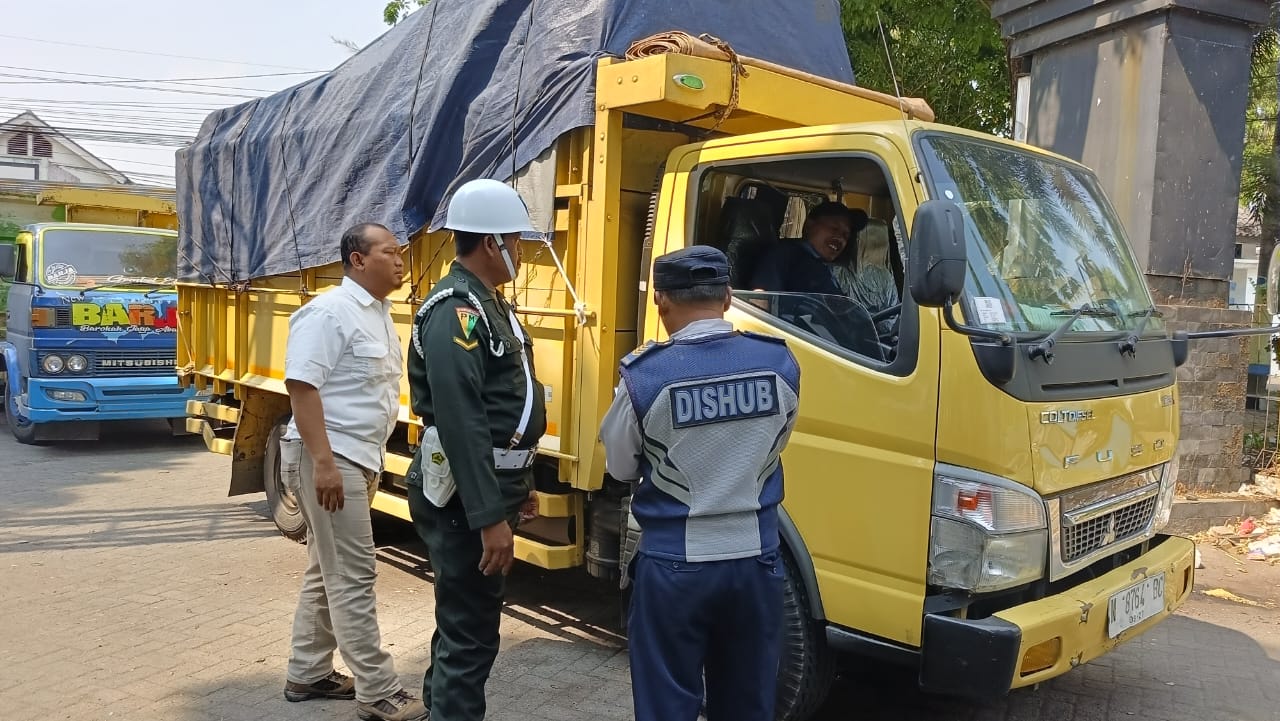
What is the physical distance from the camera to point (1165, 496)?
3805 mm

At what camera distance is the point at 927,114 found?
473 cm

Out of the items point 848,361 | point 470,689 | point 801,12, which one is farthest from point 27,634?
point 801,12

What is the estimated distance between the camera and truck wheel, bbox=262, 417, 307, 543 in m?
6.30

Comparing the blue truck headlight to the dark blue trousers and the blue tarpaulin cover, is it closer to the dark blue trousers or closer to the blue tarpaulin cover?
the blue tarpaulin cover

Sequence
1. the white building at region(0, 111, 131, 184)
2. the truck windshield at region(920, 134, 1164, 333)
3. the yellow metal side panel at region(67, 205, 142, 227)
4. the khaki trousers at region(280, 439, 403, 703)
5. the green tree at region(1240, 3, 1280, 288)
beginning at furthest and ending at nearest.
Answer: the white building at region(0, 111, 131, 184) → the yellow metal side panel at region(67, 205, 142, 227) → the green tree at region(1240, 3, 1280, 288) → the khaki trousers at region(280, 439, 403, 703) → the truck windshield at region(920, 134, 1164, 333)

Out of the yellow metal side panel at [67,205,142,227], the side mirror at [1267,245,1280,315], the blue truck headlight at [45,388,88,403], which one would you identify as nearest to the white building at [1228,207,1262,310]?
the side mirror at [1267,245,1280,315]

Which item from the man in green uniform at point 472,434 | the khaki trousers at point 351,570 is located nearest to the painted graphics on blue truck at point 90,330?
the khaki trousers at point 351,570

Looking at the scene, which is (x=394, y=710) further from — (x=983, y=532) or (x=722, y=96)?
(x=722, y=96)

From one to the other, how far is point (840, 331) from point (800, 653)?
1153 mm

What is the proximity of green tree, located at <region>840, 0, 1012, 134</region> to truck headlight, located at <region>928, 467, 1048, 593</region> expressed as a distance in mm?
8126

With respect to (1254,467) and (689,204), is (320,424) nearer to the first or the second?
(689,204)

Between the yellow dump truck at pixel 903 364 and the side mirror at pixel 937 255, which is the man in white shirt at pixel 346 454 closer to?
the yellow dump truck at pixel 903 364

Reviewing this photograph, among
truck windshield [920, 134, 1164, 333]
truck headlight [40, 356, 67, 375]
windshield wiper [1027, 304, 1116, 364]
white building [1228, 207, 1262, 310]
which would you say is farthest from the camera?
white building [1228, 207, 1262, 310]

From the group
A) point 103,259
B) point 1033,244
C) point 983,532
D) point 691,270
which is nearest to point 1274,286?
point 1033,244
